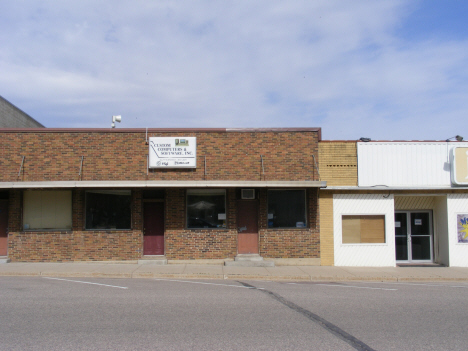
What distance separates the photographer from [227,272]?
13.9m

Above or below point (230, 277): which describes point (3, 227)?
above

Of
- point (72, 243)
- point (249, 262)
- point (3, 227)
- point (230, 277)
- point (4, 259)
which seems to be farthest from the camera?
point (3, 227)

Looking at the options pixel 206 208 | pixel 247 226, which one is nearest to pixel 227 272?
pixel 247 226

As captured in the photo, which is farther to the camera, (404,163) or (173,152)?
(404,163)

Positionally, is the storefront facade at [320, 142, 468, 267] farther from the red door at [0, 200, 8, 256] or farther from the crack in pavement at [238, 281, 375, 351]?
the red door at [0, 200, 8, 256]

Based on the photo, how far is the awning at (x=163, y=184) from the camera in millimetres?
14711

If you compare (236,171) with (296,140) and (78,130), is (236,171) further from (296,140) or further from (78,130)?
(78,130)

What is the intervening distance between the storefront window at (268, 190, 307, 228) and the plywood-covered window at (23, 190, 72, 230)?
23.9 feet

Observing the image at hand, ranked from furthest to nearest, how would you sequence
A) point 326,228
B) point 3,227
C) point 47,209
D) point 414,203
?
point 414,203
point 326,228
point 47,209
point 3,227

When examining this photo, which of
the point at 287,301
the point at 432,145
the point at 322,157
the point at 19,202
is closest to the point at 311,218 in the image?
the point at 322,157

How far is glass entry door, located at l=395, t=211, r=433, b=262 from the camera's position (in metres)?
17.3

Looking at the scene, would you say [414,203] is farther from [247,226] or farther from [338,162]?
[247,226]

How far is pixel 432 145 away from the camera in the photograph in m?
16.5

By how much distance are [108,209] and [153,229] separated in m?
1.76
